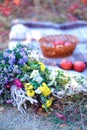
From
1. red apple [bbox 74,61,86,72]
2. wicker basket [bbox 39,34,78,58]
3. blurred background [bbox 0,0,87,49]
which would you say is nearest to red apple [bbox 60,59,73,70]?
red apple [bbox 74,61,86,72]

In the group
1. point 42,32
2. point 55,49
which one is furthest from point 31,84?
point 42,32

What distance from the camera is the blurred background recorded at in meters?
5.03

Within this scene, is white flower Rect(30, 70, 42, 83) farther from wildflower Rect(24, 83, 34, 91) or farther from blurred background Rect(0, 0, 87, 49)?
blurred background Rect(0, 0, 87, 49)

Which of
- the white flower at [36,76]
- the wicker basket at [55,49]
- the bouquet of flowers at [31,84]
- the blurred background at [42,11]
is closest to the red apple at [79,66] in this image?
the wicker basket at [55,49]

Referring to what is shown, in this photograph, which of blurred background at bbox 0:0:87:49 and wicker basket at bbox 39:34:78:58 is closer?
wicker basket at bbox 39:34:78:58

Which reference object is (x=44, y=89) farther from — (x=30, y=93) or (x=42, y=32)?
(x=42, y=32)

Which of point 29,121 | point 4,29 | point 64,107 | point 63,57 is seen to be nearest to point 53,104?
point 64,107

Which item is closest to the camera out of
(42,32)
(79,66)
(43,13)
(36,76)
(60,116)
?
(60,116)

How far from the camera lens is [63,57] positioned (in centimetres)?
339

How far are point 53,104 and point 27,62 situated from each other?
1.27ft

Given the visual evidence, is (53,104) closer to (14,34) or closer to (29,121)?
(29,121)

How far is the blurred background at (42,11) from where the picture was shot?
5.03 metres

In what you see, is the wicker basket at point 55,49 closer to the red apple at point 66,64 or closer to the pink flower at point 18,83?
the red apple at point 66,64

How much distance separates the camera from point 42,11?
17.3 ft
